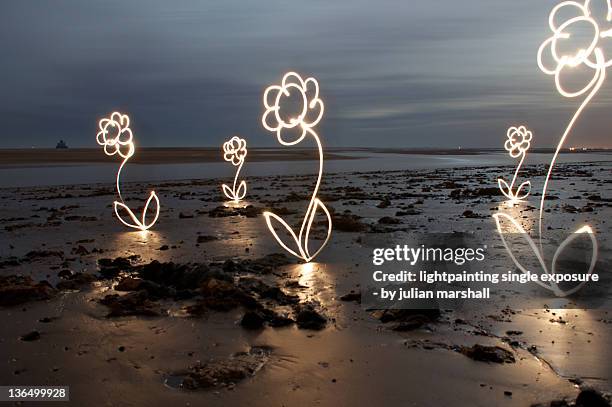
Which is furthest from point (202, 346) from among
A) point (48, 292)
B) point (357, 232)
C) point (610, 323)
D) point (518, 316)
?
point (357, 232)

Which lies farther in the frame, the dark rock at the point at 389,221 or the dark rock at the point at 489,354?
the dark rock at the point at 389,221

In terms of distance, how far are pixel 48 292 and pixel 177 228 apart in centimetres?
708

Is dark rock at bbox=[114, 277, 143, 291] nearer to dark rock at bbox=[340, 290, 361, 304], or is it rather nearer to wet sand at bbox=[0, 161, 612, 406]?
wet sand at bbox=[0, 161, 612, 406]

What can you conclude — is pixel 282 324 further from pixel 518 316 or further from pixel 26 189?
pixel 26 189

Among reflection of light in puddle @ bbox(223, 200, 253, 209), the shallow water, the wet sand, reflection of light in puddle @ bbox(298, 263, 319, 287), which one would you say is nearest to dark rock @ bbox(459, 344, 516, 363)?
the wet sand

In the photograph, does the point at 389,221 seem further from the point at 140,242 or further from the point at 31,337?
the point at 31,337

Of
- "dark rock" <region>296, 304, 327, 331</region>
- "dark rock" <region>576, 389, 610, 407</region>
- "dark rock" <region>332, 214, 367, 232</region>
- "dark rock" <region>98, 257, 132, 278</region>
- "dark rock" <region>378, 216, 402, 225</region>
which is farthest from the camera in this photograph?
"dark rock" <region>378, 216, 402, 225</region>

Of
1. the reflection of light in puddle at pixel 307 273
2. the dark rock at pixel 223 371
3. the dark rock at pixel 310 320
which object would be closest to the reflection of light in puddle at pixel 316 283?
the reflection of light in puddle at pixel 307 273

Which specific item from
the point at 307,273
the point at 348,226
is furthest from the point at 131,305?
the point at 348,226

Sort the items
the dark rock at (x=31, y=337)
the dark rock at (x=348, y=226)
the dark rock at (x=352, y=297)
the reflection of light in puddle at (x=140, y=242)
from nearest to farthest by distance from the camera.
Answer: the dark rock at (x=31, y=337), the dark rock at (x=352, y=297), the reflection of light in puddle at (x=140, y=242), the dark rock at (x=348, y=226)

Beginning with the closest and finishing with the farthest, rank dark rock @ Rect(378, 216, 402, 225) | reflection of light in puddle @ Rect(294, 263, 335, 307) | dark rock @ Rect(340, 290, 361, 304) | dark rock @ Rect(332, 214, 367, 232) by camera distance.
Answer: dark rock @ Rect(340, 290, 361, 304) → reflection of light in puddle @ Rect(294, 263, 335, 307) → dark rock @ Rect(332, 214, 367, 232) → dark rock @ Rect(378, 216, 402, 225)

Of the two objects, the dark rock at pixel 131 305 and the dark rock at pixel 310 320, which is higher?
the dark rock at pixel 131 305

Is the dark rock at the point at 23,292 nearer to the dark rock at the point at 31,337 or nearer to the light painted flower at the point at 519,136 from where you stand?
the dark rock at the point at 31,337

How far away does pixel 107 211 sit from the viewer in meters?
19.1
